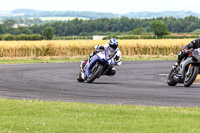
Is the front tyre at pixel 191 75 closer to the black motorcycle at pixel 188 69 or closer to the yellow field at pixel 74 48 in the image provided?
the black motorcycle at pixel 188 69

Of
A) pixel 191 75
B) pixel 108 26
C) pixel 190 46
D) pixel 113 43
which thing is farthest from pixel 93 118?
pixel 108 26

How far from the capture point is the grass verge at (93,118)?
10.2m

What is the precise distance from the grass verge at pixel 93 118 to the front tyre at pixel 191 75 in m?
5.37

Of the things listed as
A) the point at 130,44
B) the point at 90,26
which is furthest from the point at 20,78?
→ the point at 90,26

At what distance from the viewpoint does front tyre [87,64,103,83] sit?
2084cm

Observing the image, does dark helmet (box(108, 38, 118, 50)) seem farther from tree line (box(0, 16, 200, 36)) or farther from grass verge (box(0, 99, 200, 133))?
tree line (box(0, 16, 200, 36))

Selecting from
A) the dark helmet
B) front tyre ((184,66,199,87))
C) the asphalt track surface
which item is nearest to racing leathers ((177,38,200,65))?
front tyre ((184,66,199,87))

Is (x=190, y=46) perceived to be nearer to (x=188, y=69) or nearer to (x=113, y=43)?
(x=188, y=69)

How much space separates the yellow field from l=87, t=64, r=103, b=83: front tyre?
25.3m

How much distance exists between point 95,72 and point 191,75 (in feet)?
13.3

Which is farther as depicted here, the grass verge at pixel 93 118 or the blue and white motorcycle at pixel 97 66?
the blue and white motorcycle at pixel 97 66

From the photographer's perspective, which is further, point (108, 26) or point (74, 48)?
point (108, 26)

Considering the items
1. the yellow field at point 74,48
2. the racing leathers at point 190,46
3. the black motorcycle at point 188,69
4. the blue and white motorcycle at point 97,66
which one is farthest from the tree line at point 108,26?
the black motorcycle at point 188,69

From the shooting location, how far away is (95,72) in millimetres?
20984
